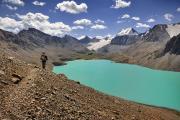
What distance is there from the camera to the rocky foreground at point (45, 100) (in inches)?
1125

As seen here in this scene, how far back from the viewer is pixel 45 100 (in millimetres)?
30766

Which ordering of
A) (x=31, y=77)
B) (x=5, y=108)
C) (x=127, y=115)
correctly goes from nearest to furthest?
(x=5, y=108), (x=31, y=77), (x=127, y=115)

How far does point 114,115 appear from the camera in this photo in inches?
1421

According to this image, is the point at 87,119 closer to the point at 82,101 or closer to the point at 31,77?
the point at 82,101

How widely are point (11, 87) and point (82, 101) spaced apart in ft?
25.9

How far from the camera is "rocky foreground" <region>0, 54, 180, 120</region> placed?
28578mm

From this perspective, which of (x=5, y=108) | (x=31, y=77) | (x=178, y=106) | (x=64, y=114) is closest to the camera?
(x=5, y=108)

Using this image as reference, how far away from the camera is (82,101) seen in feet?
117

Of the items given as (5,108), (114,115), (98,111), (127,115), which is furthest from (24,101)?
(127,115)

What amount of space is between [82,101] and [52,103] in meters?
5.36

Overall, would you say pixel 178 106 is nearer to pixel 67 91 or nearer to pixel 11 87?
pixel 67 91

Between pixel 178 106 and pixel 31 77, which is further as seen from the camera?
pixel 178 106

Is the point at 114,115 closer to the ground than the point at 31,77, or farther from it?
closer to the ground

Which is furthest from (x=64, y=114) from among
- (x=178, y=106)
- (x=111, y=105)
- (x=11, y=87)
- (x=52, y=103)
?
(x=178, y=106)
